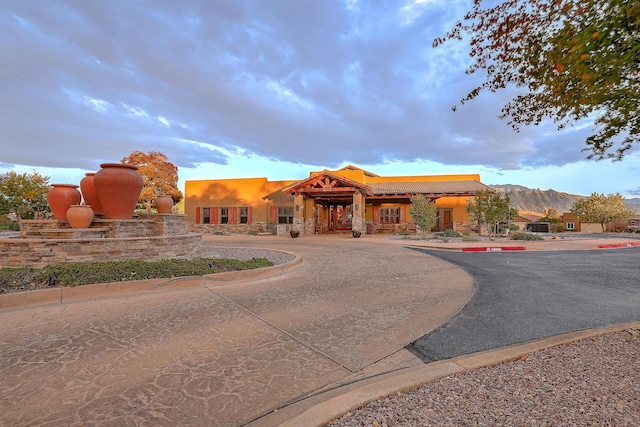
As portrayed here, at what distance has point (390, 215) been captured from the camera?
2627 centimetres

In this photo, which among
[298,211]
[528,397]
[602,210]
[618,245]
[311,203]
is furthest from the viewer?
[602,210]

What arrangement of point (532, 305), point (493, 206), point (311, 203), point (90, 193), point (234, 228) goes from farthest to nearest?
point (234, 228)
point (311, 203)
point (493, 206)
point (90, 193)
point (532, 305)

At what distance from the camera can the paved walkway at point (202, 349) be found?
2428 mm

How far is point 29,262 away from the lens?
22.6ft

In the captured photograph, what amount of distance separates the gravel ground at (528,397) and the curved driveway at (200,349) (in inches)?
24.4

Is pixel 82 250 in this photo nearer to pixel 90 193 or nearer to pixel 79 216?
pixel 79 216

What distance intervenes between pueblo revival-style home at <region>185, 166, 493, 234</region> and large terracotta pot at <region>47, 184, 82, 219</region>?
591 inches

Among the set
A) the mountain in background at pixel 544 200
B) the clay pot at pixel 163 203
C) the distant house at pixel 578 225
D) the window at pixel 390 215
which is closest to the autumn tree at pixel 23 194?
the clay pot at pixel 163 203

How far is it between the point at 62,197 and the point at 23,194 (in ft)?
92.4

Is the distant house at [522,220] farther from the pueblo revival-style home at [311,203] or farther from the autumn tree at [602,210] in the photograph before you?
the pueblo revival-style home at [311,203]

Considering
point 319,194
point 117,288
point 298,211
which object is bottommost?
point 117,288

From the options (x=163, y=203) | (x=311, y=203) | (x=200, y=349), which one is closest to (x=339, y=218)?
(x=311, y=203)

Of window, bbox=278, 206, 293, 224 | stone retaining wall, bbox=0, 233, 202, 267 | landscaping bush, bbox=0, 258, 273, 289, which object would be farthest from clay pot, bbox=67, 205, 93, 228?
window, bbox=278, 206, 293, 224

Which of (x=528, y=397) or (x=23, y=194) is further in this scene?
(x=23, y=194)
